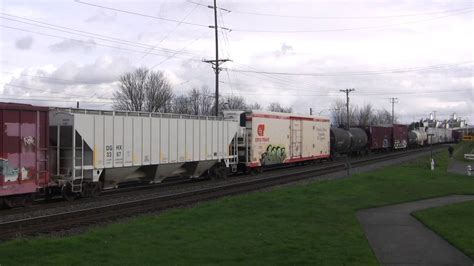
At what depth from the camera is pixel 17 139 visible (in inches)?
623

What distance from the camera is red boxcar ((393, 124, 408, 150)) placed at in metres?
65.0

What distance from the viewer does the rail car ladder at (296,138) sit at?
35500 mm

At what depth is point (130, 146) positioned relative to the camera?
68.7ft

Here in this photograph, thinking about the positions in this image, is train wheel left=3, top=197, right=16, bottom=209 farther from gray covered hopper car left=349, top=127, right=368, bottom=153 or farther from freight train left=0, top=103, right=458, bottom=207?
gray covered hopper car left=349, top=127, right=368, bottom=153

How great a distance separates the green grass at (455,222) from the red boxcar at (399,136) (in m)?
51.2

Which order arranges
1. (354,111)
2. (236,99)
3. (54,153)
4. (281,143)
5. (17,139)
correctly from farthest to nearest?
(354,111), (236,99), (281,143), (54,153), (17,139)

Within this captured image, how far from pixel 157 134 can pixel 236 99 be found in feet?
307

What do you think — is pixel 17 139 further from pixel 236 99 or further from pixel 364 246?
pixel 236 99

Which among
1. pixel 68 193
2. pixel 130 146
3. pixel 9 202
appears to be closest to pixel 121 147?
pixel 130 146

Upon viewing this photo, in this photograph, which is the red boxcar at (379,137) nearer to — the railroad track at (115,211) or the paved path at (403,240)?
the railroad track at (115,211)

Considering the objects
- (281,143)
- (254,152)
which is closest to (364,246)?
(254,152)

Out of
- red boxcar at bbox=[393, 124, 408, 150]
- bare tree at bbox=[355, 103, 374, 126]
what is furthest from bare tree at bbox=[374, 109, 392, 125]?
red boxcar at bbox=[393, 124, 408, 150]

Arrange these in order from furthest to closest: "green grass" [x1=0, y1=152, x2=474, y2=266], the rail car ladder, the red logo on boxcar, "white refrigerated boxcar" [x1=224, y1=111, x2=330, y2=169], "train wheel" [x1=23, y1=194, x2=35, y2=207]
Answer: the rail car ladder, the red logo on boxcar, "white refrigerated boxcar" [x1=224, y1=111, x2=330, y2=169], "train wheel" [x1=23, y1=194, x2=35, y2=207], "green grass" [x1=0, y1=152, x2=474, y2=266]

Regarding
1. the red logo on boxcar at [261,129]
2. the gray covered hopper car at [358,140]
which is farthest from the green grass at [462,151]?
the red logo on boxcar at [261,129]
